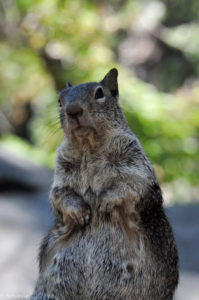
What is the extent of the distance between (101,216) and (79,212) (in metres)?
0.12

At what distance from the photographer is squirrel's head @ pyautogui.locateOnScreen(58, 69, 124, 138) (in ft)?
9.12

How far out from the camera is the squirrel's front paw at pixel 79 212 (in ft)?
9.16

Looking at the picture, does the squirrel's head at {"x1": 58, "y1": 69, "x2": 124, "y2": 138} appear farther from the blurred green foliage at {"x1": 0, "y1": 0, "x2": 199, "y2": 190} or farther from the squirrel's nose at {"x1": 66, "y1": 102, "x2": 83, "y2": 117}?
the blurred green foliage at {"x1": 0, "y1": 0, "x2": 199, "y2": 190}

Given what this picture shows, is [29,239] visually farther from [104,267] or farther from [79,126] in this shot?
[79,126]

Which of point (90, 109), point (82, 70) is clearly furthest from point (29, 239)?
point (82, 70)

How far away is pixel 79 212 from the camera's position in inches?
110

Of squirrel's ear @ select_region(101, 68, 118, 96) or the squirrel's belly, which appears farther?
squirrel's ear @ select_region(101, 68, 118, 96)

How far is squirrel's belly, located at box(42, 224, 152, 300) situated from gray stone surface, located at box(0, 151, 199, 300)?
1.18 metres

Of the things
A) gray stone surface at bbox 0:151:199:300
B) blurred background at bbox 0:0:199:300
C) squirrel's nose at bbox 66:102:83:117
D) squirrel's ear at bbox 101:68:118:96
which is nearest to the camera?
squirrel's nose at bbox 66:102:83:117

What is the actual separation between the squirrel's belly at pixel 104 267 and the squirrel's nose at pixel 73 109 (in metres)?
0.62

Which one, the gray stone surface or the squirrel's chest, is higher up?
the gray stone surface

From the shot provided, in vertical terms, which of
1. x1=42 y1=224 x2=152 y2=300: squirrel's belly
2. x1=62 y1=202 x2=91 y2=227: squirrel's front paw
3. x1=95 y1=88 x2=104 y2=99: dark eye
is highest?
x1=95 y1=88 x2=104 y2=99: dark eye

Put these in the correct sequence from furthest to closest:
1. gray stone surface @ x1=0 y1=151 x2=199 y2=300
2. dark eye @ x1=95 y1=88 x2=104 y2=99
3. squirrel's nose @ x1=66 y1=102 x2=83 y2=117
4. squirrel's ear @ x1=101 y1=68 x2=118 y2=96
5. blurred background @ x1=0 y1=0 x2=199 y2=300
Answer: blurred background @ x1=0 y1=0 x2=199 y2=300
gray stone surface @ x1=0 y1=151 x2=199 y2=300
squirrel's ear @ x1=101 y1=68 x2=118 y2=96
dark eye @ x1=95 y1=88 x2=104 y2=99
squirrel's nose @ x1=66 y1=102 x2=83 y2=117

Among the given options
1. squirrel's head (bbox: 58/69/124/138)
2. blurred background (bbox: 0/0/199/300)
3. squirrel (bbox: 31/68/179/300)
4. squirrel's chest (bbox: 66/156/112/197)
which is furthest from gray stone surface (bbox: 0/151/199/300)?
squirrel's head (bbox: 58/69/124/138)
